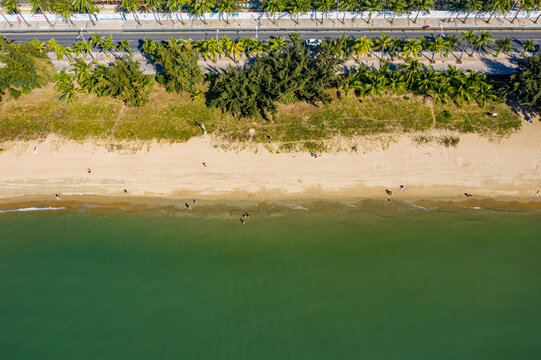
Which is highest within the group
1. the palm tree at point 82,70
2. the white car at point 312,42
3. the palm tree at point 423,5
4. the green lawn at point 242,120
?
the palm tree at point 423,5

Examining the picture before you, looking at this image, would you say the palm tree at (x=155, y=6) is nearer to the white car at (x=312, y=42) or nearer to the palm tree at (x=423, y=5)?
the white car at (x=312, y=42)

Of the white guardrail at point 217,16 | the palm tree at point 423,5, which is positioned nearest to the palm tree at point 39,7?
the white guardrail at point 217,16

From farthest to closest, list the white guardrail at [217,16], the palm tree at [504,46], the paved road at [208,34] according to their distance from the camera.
Result: the white guardrail at [217,16]
the paved road at [208,34]
the palm tree at [504,46]

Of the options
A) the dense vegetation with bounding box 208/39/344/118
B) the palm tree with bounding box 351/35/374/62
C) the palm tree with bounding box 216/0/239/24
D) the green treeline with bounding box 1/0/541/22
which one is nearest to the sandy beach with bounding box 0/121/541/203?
the dense vegetation with bounding box 208/39/344/118

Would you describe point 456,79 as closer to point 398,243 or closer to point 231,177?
point 398,243

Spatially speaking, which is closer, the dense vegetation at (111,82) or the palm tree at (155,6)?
the dense vegetation at (111,82)
